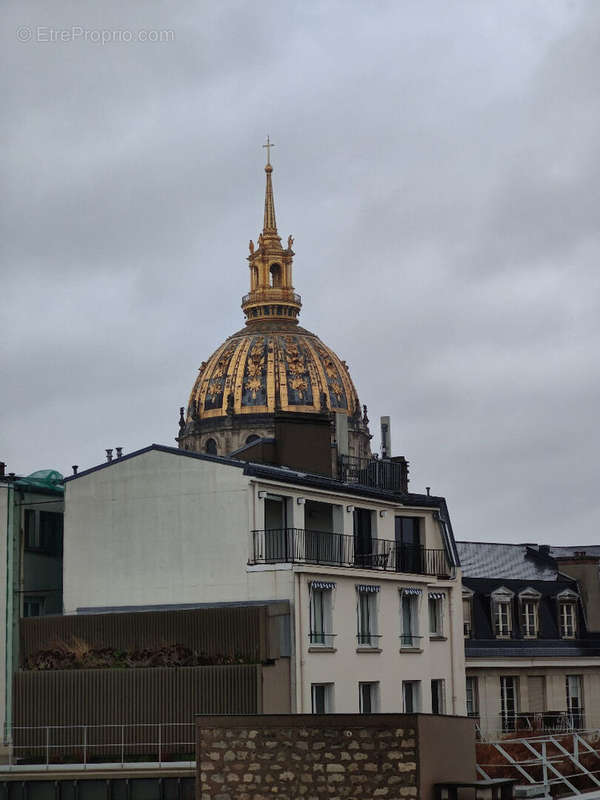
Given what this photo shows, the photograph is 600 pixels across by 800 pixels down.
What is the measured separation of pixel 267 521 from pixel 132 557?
4617 mm

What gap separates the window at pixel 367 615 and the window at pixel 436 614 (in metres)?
6.21

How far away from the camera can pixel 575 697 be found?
243 feet

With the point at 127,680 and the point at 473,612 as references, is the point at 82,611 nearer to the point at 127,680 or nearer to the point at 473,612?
the point at 127,680

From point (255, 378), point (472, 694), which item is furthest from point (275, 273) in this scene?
point (472, 694)

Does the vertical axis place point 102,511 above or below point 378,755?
above

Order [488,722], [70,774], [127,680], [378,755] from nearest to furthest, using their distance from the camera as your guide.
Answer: [378,755], [70,774], [127,680], [488,722]

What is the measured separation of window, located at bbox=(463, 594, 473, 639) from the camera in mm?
70750

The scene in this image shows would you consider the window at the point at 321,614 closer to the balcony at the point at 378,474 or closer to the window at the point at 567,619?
the balcony at the point at 378,474

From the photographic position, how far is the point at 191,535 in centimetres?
5406

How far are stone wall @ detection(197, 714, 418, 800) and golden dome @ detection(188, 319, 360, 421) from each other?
322 feet

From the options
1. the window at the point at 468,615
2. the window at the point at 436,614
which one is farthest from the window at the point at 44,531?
the window at the point at 468,615

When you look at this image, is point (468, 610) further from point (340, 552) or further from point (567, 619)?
point (340, 552)

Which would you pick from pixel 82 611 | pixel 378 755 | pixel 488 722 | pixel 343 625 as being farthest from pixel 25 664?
pixel 488 722

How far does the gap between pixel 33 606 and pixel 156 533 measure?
6314mm
